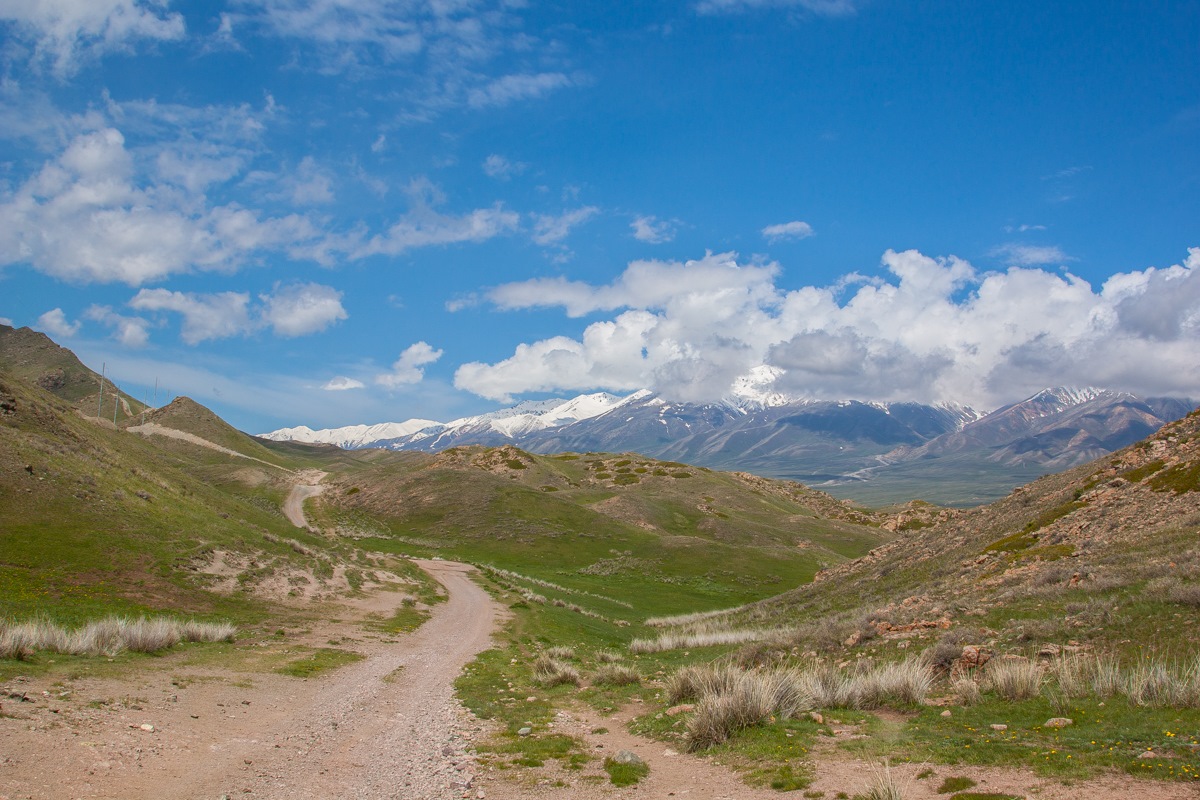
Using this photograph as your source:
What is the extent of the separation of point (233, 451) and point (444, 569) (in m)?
105

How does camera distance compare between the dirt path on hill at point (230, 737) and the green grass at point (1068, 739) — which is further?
the dirt path on hill at point (230, 737)

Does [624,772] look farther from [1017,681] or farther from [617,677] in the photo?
[617,677]

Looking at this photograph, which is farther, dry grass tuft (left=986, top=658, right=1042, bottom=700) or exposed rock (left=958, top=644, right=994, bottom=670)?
exposed rock (left=958, top=644, right=994, bottom=670)

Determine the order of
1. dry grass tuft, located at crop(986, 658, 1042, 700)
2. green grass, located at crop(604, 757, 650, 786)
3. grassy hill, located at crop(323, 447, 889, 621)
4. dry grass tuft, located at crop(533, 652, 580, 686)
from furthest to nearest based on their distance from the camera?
1. grassy hill, located at crop(323, 447, 889, 621)
2. dry grass tuft, located at crop(533, 652, 580, 686)
3. dry grass tuft, located at crop(986, 658, 1042, 700)
4. green grass, located at crop(604, 757, 650, 786)

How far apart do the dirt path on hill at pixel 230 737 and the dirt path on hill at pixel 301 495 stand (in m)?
53.9

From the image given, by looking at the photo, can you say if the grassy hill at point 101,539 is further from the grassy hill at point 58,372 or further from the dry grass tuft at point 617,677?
the grassy hill at point 58,372

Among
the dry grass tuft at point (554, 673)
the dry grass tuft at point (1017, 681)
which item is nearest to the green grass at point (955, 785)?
the dry grass tuft at point (1017, 681)

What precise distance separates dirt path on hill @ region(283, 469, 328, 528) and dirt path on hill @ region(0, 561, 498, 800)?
5389 centimetres

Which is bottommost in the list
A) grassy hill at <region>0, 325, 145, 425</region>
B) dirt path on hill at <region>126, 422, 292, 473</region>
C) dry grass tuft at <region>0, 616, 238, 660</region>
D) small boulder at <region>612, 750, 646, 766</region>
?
small boulder at <region>612, 750, 646, 766</region>

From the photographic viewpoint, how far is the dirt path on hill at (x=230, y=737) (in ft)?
29.4

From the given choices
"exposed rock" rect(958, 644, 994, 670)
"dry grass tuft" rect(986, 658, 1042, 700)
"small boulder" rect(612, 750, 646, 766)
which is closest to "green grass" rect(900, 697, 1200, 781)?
"dry grass tuft" rect(986, 658, 1042, 700)

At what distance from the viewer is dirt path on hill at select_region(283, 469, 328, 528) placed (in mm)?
77294

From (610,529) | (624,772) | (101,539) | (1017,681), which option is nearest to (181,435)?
(610,529)

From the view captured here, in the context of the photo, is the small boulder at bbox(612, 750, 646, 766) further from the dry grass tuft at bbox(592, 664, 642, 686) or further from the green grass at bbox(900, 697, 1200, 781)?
the dry grass tuft at bbox(592, 664, 642, 686)
